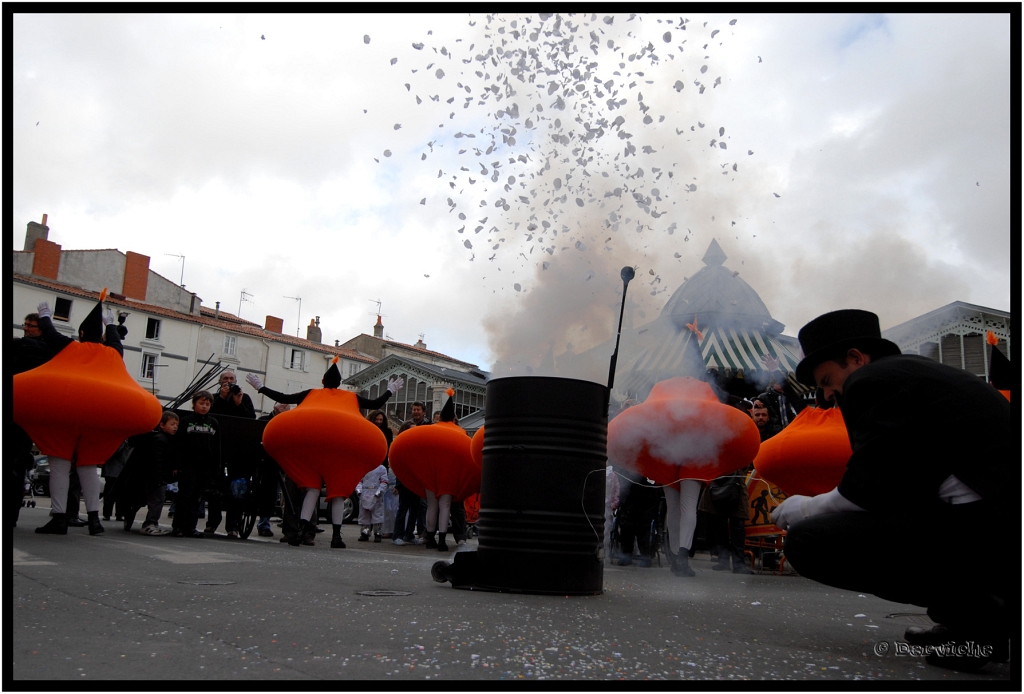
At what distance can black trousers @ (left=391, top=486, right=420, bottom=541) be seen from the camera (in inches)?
369

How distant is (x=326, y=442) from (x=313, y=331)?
4883cm

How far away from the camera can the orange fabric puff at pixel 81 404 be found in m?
6.16

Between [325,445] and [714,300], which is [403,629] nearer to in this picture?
[325,445]

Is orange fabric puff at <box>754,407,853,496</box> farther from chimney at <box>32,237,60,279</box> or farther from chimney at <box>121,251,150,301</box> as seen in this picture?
chimney at <box>121,251,150,301</box>

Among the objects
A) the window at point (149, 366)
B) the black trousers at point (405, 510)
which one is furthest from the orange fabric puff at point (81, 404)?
the window at point (149, 366)

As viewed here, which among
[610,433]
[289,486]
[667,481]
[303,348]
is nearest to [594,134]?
[610,433]

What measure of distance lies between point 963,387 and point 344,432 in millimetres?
5497

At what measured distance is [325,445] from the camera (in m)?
7.18

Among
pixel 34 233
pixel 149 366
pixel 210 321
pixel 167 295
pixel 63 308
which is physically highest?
pixel 34 233

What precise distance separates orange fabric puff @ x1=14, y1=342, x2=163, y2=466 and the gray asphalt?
4.45 feet

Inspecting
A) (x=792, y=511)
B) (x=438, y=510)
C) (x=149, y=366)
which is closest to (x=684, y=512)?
(x=438, y=510)

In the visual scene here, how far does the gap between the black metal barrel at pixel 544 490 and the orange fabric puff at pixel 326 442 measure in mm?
2911

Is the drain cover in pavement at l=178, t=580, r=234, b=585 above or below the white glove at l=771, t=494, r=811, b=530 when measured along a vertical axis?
below

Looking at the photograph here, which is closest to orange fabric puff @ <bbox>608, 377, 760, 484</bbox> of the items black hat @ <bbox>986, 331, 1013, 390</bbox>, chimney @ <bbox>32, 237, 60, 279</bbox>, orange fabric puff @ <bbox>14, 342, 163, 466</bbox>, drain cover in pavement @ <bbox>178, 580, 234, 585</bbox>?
black hat @ <bbox>986, 331, 1013, 390</bbox>
